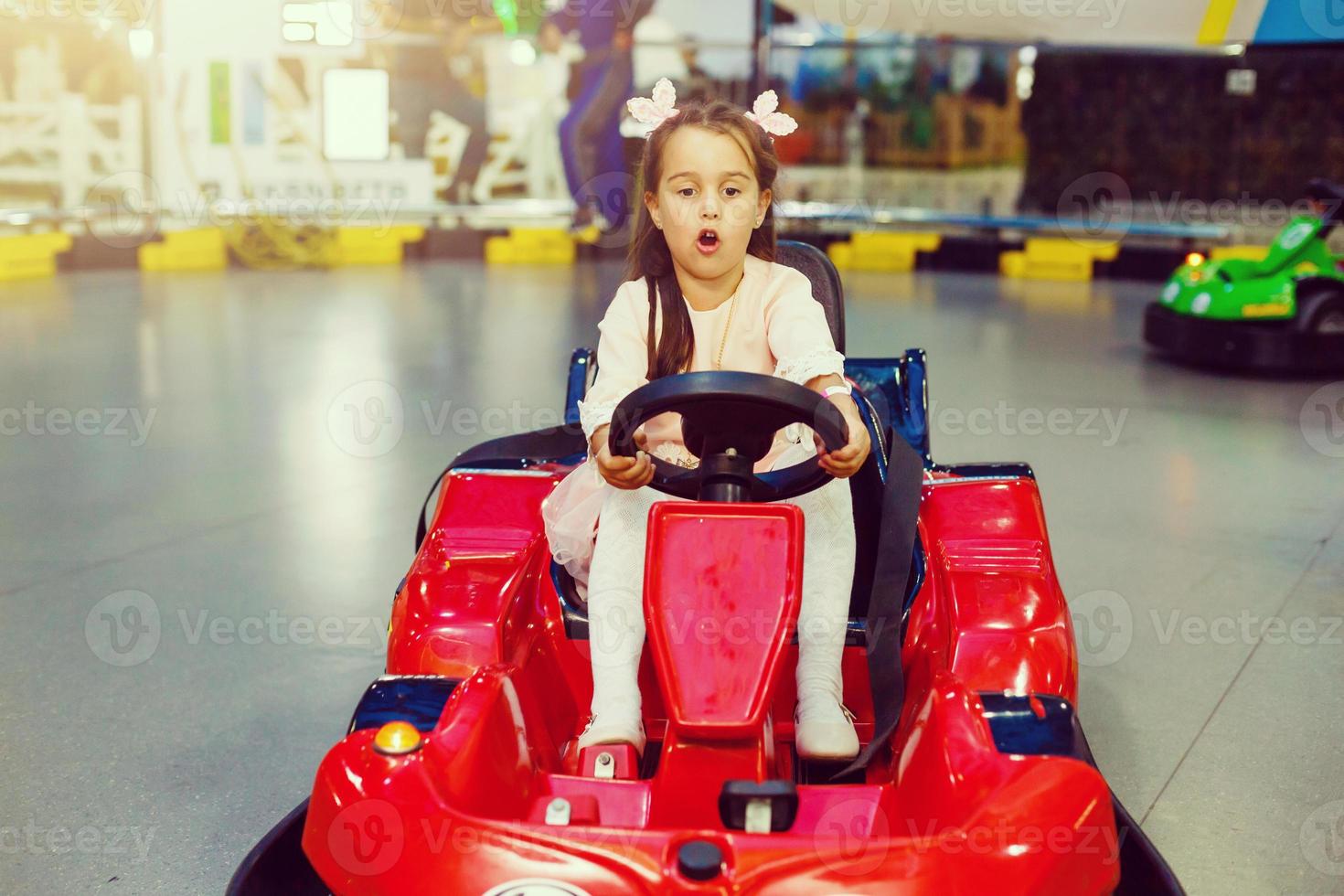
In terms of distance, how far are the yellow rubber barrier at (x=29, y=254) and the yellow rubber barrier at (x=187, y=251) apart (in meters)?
0.37

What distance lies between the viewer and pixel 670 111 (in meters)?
1.61

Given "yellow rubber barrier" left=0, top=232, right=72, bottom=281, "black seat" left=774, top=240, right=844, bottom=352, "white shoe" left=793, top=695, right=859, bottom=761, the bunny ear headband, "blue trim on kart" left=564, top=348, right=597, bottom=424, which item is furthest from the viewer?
"yellow rubber barrier" left=0, top=232, right=72, bottom=281

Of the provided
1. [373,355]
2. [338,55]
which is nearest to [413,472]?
[373,355]

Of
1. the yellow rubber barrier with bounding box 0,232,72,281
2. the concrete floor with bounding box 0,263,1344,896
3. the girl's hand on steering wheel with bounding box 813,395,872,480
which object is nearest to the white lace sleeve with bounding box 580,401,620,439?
the girl's hand on steering wheel with bounding box 813,395,872,480

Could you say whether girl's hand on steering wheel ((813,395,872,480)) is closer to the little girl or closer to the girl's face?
the little girl

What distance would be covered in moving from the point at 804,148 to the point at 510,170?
165 centimetres

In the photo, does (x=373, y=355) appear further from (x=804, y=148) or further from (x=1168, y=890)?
(x=804, y=148)

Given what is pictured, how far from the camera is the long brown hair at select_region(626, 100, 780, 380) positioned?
1.56m

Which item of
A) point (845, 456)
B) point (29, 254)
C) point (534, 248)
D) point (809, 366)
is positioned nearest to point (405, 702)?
point (845, 456)

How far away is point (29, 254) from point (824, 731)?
5642mm

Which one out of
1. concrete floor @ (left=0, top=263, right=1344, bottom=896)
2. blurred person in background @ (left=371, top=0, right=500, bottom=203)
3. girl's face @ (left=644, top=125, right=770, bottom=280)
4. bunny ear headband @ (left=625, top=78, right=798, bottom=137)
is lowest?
concrete floor @ (left=0, top=263, right=1344, bottom=896)

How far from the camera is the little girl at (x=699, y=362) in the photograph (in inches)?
55.2

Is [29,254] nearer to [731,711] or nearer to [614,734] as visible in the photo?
[614,734]

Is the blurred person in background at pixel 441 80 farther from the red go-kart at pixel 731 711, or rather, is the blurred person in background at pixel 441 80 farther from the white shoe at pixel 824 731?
the white shoe at pixel 824 731
